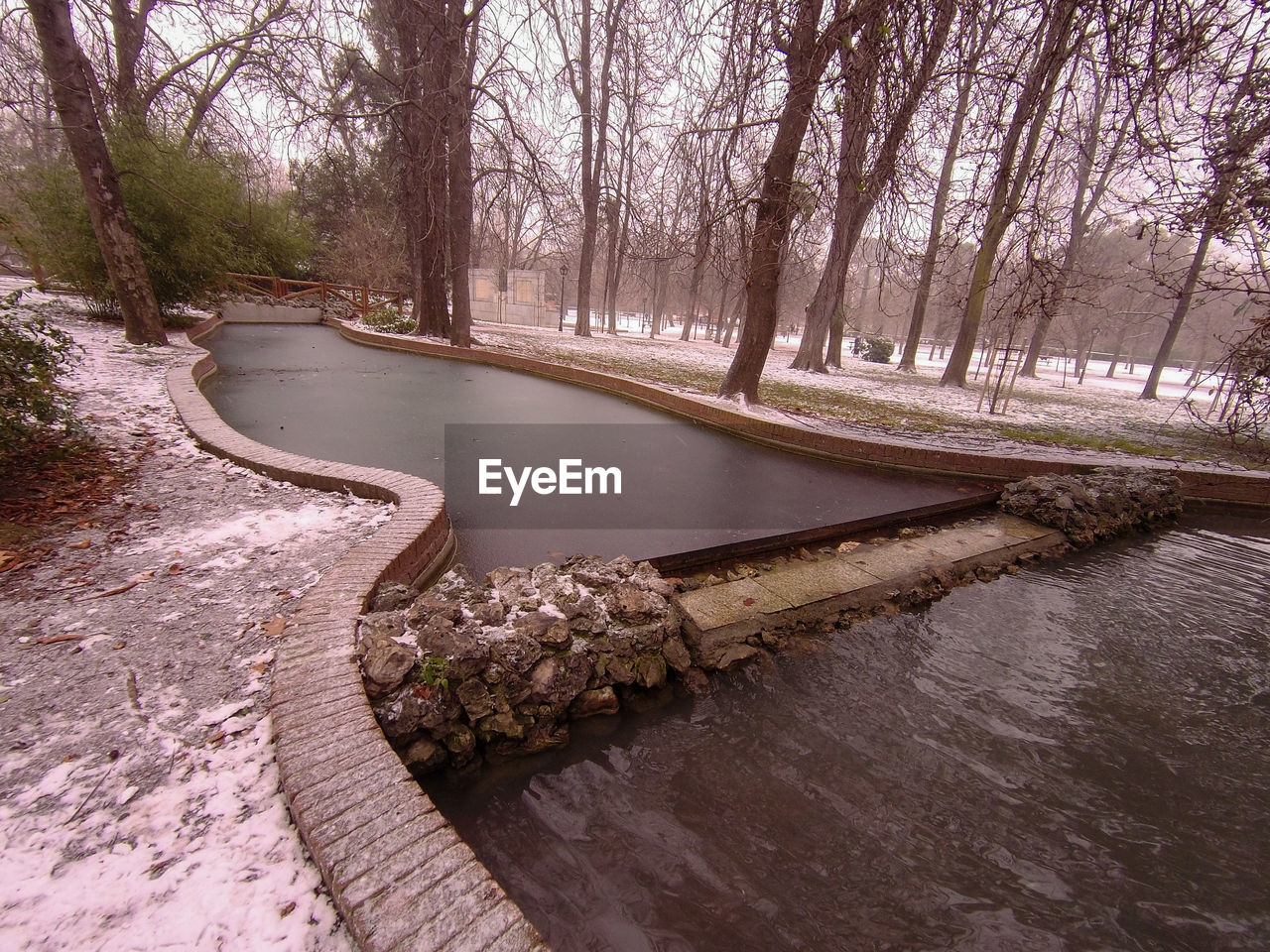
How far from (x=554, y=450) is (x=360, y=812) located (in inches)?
169

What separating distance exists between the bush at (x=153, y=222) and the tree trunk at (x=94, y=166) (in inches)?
40.0

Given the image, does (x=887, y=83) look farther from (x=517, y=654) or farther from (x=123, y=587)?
(x=123, y=587)

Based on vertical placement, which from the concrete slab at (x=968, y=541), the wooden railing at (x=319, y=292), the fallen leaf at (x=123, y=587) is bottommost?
the fallen leaf at (x=123, y=587)

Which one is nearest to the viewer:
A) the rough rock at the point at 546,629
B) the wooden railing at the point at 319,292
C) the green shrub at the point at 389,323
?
the rough rock at the point at 546,629

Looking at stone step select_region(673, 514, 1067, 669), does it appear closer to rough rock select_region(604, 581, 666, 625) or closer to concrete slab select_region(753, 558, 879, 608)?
concrete slab select_region(753, 558, 879, 608)

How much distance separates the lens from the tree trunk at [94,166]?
7020mm

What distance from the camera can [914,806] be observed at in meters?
2.29

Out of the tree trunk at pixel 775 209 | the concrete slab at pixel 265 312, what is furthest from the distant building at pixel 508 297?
the tree trunk at pixel 775 209

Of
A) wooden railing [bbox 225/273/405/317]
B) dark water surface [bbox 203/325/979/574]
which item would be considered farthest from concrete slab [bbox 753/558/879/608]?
wooden railing [bbox 225/273/405/317]

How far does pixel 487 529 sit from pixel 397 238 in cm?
2284

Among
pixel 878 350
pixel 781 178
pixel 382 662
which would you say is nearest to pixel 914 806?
pixel 382 662

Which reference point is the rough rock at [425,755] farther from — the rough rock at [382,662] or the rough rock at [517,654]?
the rough rock at [382,662]

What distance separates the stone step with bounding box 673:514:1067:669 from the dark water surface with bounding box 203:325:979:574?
0.46 m

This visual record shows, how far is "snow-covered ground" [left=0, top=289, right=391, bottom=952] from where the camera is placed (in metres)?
1.32
